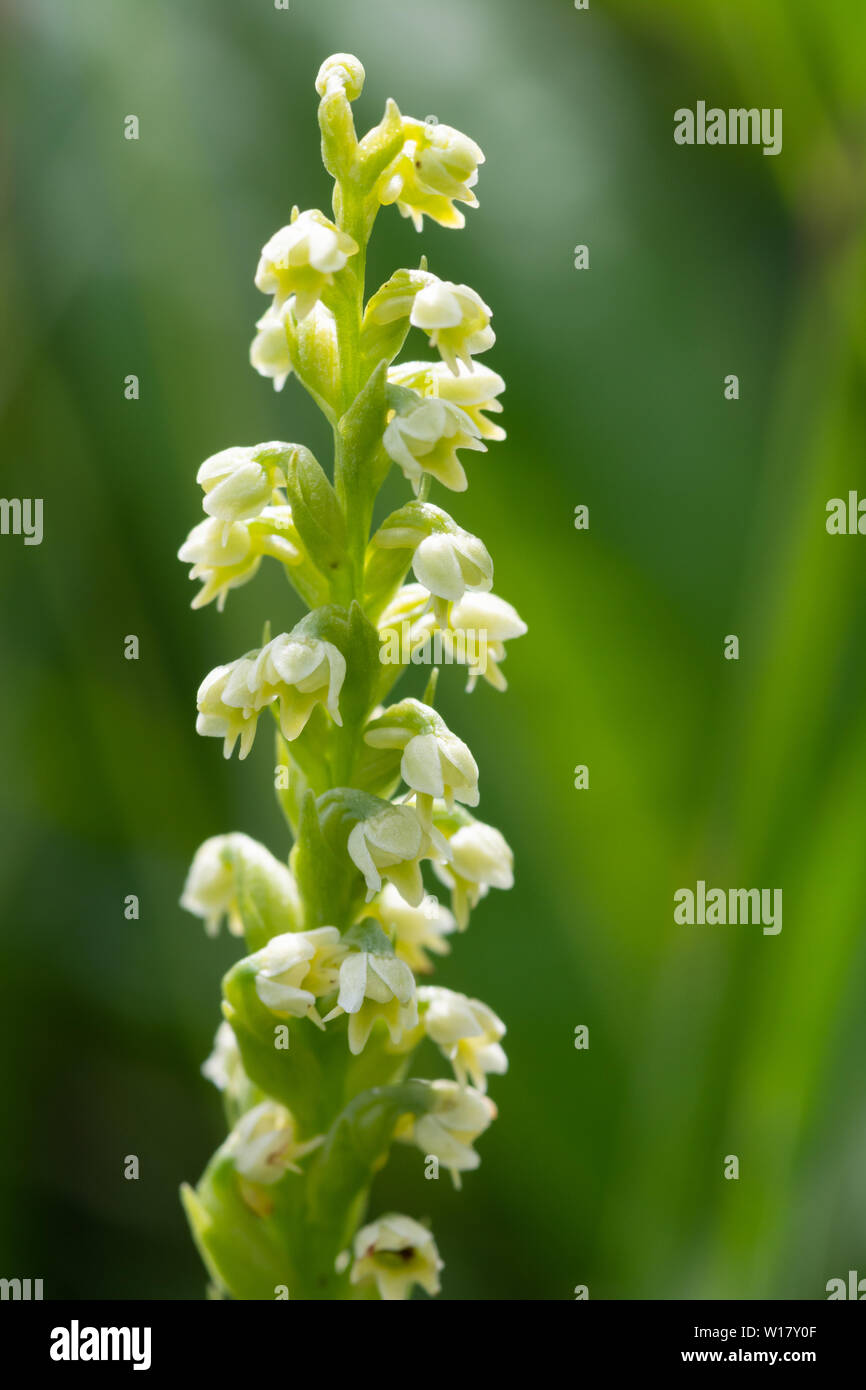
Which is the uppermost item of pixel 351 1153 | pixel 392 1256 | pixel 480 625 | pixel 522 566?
pixel 522 566

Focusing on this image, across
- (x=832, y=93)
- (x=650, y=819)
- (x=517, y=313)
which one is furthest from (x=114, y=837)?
(x=832, y=93)

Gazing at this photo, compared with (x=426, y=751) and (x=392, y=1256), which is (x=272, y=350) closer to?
(x=426, y=751)

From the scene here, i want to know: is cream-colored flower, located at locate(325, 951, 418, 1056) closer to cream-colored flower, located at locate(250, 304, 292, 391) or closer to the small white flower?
the small white flower

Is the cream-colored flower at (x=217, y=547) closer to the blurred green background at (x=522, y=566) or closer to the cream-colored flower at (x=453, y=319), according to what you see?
the cream-colored flower at (x=453, y=319)

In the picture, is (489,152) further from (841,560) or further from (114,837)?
(114,837)

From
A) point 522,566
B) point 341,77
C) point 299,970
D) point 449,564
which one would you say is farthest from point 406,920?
point 522,566

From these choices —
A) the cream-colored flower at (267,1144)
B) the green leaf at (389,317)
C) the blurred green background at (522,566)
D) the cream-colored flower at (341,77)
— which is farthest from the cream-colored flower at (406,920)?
the blurred green background at (522,566)
